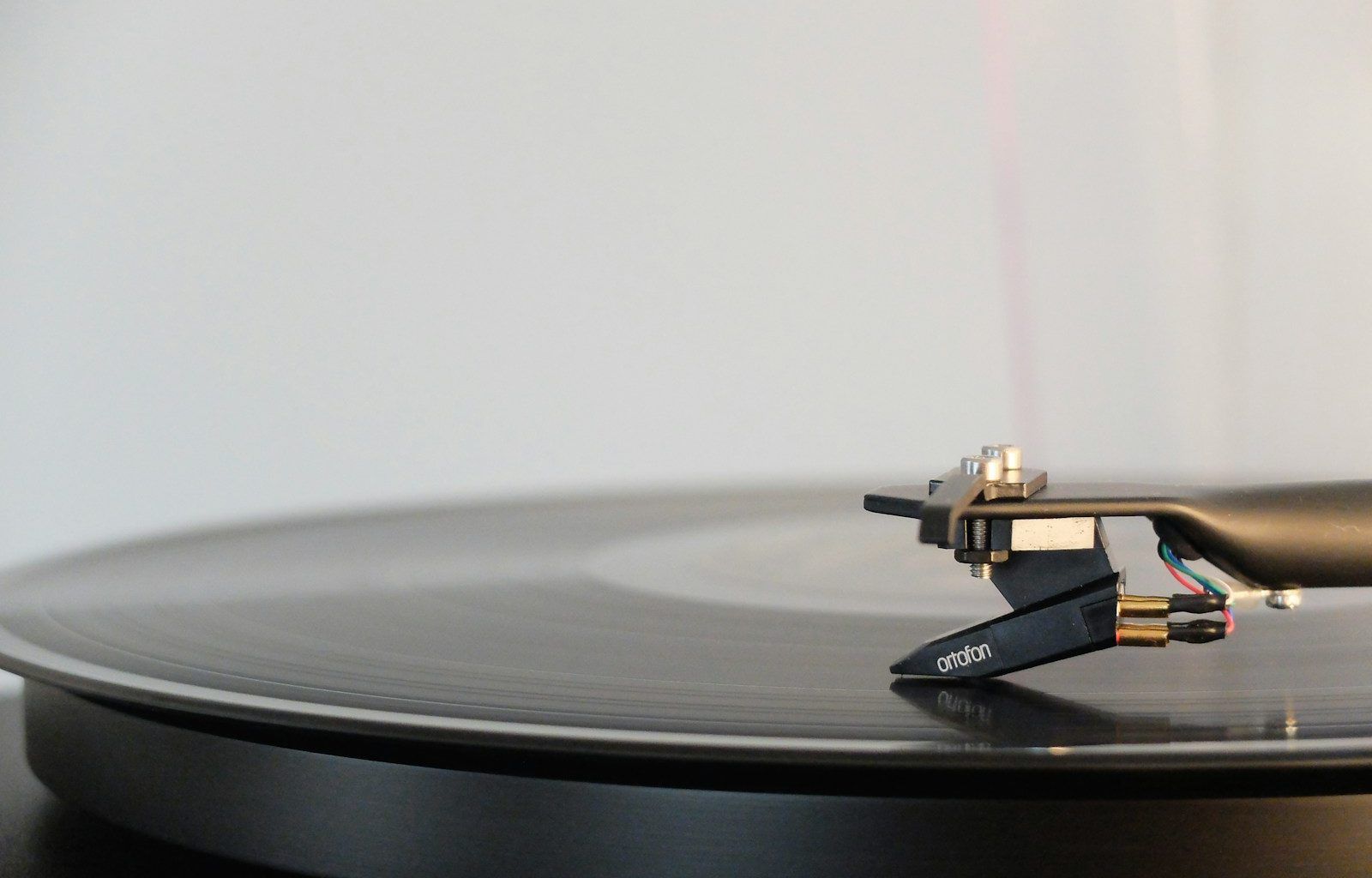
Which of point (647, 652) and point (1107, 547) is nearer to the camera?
point (1107, 547)

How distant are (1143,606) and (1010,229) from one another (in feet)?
6.63

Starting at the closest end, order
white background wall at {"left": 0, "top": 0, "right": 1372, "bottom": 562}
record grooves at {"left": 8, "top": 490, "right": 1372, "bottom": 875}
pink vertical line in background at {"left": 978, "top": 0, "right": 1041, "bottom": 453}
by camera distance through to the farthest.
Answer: record grooves at {"left": 8, "top": 490, "right": 1372, "bottom": 875} < white background wall at {"left": 0, "top": 0, "right": 1372, "bottom": 562} < pink vertical line in background at {"left": 978, "top": 0, "right": 1041, "bottom": 453}

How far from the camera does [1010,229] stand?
2.51 m

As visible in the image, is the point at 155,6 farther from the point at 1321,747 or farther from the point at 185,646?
the point at 1321,747

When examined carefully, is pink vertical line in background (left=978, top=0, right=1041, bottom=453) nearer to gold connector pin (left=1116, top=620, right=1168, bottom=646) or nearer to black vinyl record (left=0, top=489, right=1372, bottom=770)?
black vinyl record (left=0, top=489, right=1372, bottom=770)

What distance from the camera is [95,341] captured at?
1862 mm

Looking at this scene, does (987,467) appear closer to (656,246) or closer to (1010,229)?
(656,246)

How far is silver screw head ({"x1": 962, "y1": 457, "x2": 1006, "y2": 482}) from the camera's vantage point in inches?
22.7

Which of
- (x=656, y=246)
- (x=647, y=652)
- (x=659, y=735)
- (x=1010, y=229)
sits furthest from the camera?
(x=1010, y=229)

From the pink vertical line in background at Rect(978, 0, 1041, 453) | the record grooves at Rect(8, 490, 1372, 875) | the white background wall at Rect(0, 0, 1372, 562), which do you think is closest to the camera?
the record grooves at Rect(8, 490, 1372, 875)

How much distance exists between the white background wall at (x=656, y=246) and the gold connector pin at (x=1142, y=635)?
5.22 ft

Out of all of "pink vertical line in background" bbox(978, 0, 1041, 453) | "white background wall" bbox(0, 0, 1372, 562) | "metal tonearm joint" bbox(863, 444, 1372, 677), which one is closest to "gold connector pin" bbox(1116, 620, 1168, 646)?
"metal tonearm joint" bbox(863, 444, 1372, 677)

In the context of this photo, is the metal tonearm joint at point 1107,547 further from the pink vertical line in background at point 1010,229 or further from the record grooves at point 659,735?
the pink vertical line in background at point 1010,229

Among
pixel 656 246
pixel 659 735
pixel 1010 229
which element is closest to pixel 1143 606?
pixel 659 735
